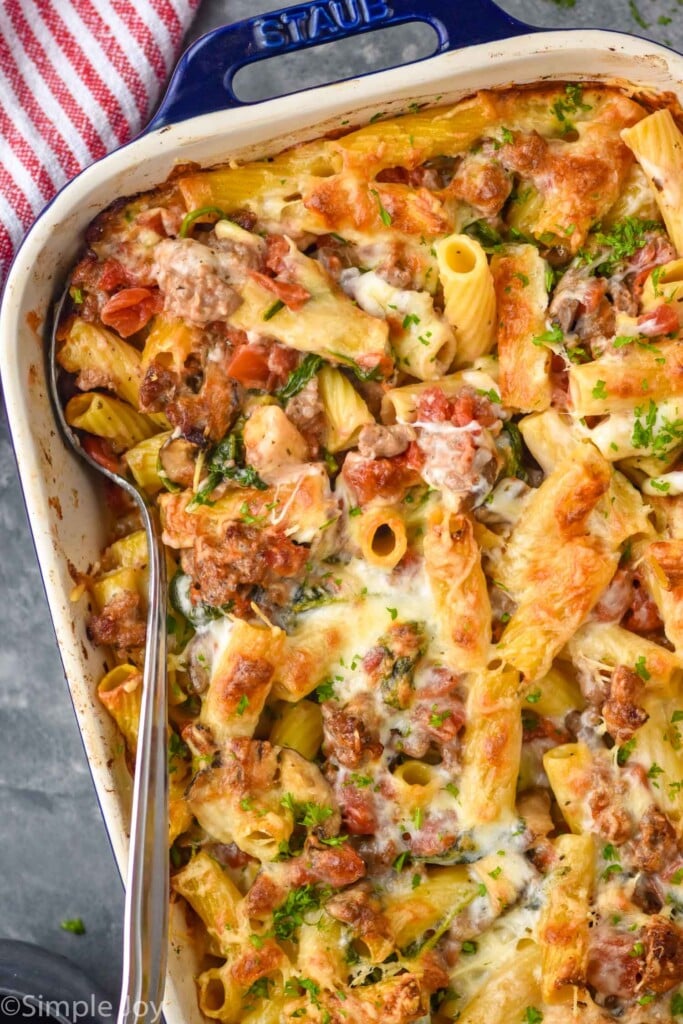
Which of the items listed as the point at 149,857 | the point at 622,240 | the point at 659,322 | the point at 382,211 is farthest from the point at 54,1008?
the point at 622,240

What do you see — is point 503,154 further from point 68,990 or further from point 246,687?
point 68,990

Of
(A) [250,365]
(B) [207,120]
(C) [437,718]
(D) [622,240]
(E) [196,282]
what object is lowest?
(C) [437,718]

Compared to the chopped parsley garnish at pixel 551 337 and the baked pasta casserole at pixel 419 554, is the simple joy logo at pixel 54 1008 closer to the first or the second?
the baked pasta casserole at pixel 419 554

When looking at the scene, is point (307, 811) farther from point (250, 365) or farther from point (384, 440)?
point (250, 365)

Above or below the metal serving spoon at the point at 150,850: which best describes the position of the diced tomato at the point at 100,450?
above

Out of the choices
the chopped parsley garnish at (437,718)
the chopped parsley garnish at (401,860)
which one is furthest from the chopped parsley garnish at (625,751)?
the chopped parsley garnish at (401,860)
